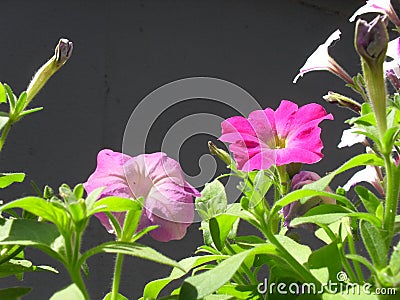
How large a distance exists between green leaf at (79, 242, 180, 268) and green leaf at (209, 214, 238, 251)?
0.08m

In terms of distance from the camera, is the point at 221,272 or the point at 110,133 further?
the point at 110,133

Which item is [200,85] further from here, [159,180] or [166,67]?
A: [166,67]

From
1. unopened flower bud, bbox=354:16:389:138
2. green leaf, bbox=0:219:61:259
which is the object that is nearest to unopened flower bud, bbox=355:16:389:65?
unopened flower bud, bbox=354:16:389:138

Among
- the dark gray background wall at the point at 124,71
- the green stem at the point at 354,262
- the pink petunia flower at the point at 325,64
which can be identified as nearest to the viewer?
the green stem at the point at 354,262

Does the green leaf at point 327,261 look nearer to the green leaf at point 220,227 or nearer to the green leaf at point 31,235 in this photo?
the green leaf at point 220,227

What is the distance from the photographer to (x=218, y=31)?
2.13 metres

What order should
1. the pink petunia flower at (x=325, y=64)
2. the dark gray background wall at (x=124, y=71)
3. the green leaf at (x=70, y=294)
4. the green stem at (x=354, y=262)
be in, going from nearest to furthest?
1. the green leaf at (x=70, y=294)
2. the green stem at (x=354, y=262)
3. the pink petunia flower at (x=325, y=64)
4. the dark gray background wall at (x=124, y=71)

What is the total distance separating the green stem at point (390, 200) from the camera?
379mm

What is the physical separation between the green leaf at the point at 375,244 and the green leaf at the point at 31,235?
7.1 inches

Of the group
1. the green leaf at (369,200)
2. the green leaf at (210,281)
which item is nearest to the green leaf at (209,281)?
the green leaf at (210,281)

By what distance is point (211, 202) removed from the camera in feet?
1.48

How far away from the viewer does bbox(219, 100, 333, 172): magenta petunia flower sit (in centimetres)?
47

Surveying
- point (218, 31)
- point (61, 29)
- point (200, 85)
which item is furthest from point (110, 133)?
point (200, 85)

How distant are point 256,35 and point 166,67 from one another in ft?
1.29
